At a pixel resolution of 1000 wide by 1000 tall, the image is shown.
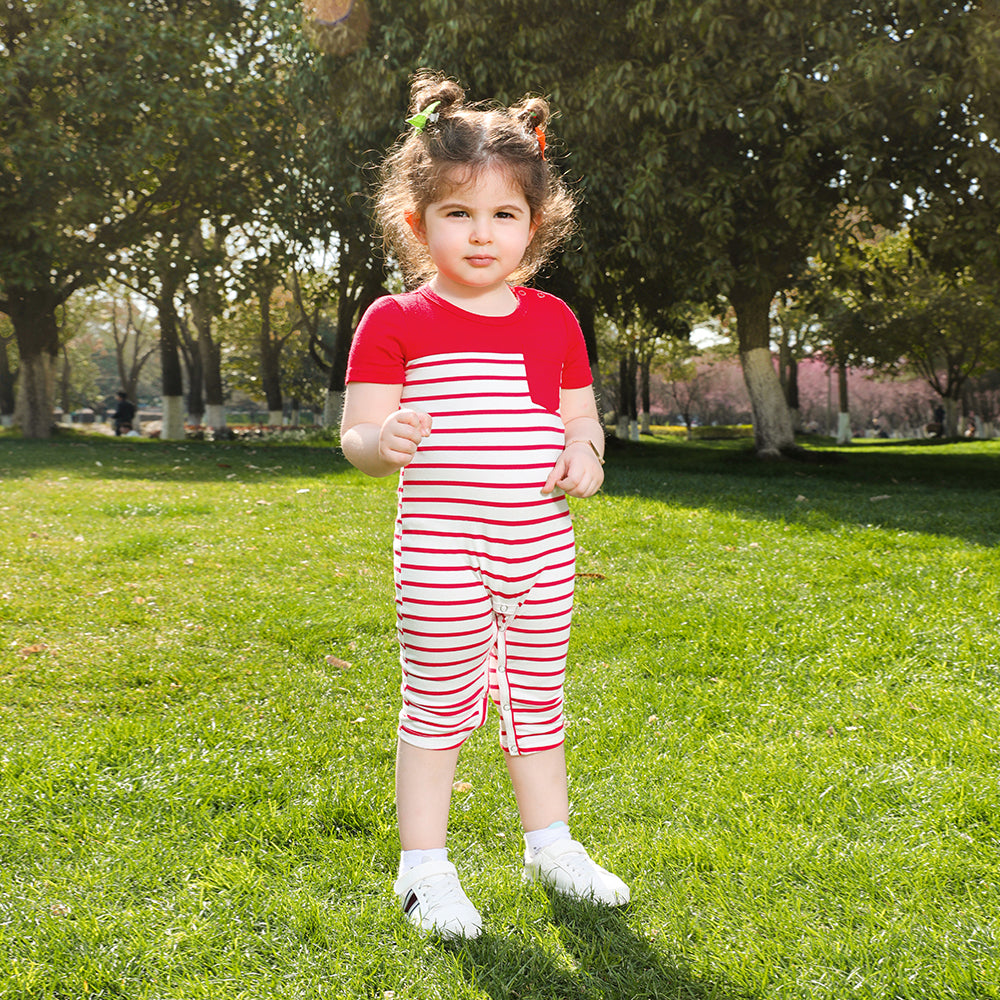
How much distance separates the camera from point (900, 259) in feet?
87.5

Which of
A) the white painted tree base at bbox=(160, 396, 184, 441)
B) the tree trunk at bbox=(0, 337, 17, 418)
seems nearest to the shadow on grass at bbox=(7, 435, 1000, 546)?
the white painted tree base at bbox=(160, 396, 184, 441)

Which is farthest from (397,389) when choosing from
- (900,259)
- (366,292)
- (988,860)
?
(900,259)

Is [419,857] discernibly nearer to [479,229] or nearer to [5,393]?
[479,229]

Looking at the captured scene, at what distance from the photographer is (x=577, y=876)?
2.31 m

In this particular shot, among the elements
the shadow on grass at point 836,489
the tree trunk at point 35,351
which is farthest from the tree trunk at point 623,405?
the tree trunk at point 35,351

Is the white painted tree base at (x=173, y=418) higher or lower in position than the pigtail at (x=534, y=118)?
lower

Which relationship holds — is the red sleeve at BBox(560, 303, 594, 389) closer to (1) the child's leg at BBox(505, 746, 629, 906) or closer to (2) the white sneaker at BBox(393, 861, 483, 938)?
(1) the child's leg at BBox(505, 746, 629, 906)

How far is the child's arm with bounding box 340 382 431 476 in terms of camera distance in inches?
78.6

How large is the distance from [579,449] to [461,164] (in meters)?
0.79

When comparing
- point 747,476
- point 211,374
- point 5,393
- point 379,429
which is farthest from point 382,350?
point 5,393

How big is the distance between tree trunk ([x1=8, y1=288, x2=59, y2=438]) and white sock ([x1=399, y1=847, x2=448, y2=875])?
21803 mm

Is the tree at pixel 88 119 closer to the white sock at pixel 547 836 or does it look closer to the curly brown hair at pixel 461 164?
the curly brown hair at pixel 461 164

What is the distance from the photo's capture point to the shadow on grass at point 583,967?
1.97m

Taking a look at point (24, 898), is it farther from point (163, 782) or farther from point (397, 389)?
point (397, 389)
